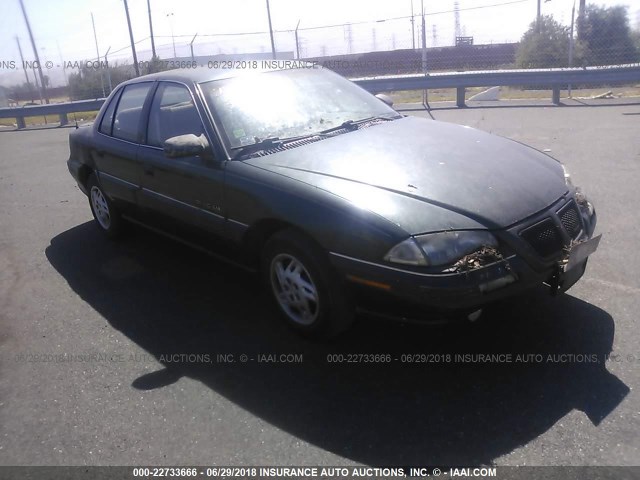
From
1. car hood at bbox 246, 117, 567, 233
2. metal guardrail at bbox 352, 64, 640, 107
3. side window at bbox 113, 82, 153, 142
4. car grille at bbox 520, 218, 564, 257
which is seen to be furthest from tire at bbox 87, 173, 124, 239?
metal guardrail at bbox 352, 64, 640, 107

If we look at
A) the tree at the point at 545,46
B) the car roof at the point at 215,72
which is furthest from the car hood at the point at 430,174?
the tree at the point at 545,46

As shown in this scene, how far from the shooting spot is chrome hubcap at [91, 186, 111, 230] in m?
5.54

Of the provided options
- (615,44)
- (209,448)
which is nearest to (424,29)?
(615,44)

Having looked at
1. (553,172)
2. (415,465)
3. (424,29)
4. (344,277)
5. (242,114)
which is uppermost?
(424,29)

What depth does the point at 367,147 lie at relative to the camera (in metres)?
3.78

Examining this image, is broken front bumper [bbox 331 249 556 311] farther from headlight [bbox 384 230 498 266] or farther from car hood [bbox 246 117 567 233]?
car hood [bbox 246 117 567 233]

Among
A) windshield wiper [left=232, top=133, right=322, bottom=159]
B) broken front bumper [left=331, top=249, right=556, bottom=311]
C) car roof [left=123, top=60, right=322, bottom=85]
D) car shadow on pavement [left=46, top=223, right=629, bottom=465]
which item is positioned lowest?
car shadow on pavement [left=46, top=223, right=629, bottom=465]

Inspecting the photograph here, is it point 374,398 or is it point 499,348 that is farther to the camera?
point 499,348

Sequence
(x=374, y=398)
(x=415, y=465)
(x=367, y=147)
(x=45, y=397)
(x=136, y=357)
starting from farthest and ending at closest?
(x=367, y=147) < (x=136, y=357) < (x=45, y=397) < (x=374, y=398) < (x=415, y=465)

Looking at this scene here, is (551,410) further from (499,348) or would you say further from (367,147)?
(367,147)

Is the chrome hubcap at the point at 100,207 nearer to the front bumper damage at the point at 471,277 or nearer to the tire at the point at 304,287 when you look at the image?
the tire at the point at 304,287

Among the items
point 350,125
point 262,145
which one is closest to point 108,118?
point 262,145

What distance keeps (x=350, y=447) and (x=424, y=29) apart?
579 inches

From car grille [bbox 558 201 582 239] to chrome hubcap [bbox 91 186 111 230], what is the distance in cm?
403
